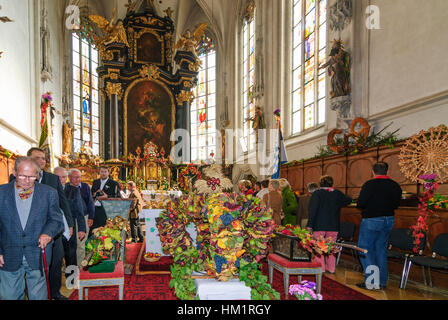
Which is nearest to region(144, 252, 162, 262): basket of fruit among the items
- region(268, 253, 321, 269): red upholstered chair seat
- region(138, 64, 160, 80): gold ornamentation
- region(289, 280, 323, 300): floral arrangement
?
region(268, 253, 321, 269): red upholstered chair seat

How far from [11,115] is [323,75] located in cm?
875

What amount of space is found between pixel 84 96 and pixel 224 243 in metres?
17.2

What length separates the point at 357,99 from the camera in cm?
768

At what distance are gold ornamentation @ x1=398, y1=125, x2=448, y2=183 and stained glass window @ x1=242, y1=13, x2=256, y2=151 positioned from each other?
31.0ft

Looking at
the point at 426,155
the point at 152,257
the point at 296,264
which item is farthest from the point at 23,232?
the point at 426,155

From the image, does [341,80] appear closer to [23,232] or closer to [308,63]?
[308,63]

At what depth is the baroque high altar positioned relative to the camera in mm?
15195

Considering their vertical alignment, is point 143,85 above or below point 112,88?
above

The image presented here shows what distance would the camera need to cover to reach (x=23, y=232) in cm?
239

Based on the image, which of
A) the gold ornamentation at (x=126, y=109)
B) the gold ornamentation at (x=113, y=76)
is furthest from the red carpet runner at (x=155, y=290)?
the gold ornamentation at (x=113, y=76)

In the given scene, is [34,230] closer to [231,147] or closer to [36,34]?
[36,34]

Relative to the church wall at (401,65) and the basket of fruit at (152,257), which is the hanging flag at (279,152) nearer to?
the church wall at (401,65)

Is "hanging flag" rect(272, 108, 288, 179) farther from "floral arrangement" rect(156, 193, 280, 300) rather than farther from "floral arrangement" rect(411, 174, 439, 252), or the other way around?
"floral arrangement" rect(156, 193, 280, 300)

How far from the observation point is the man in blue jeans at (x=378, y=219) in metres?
3.97
